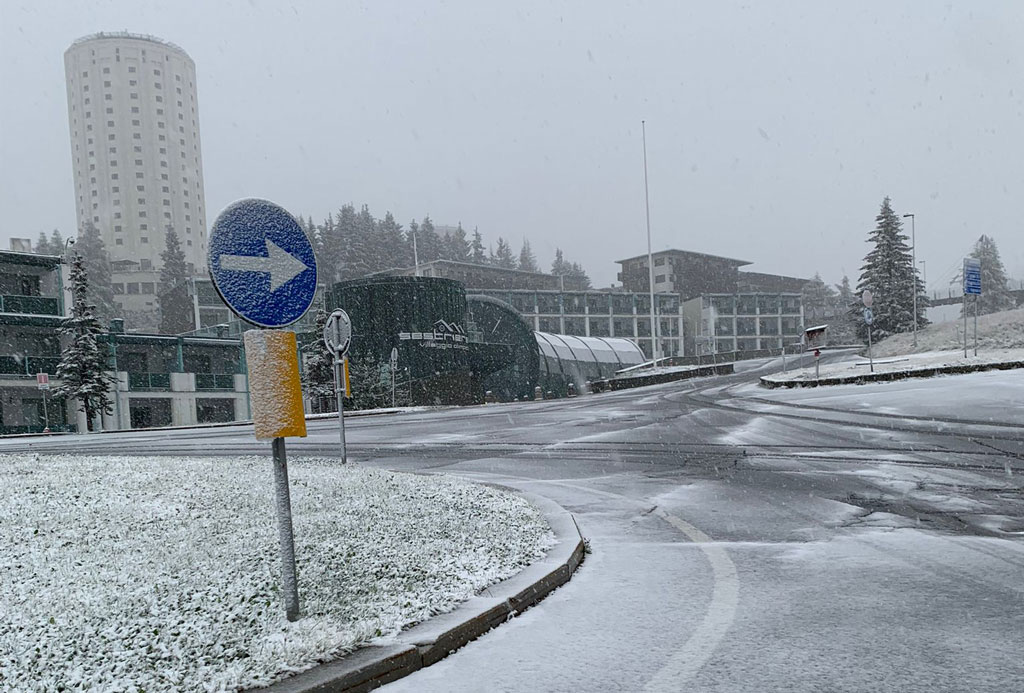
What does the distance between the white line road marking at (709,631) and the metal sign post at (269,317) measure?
6.85 feet

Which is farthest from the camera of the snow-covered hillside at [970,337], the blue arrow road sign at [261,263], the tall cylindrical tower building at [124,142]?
the tall cylindrical tower building at [124,142]

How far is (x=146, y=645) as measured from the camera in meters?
3.97

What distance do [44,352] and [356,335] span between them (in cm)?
1825

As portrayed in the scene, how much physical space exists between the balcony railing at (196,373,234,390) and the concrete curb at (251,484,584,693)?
52.5m

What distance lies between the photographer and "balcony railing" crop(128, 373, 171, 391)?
166ft

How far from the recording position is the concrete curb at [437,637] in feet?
12.2

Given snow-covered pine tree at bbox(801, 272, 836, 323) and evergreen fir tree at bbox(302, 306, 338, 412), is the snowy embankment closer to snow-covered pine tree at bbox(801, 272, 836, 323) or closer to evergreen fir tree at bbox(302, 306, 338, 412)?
evergreen fir tree at bbox(302, 306, 338, 412)

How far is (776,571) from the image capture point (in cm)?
582

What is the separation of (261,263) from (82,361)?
4572 cm

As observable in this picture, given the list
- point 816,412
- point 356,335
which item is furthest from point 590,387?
point 816,412

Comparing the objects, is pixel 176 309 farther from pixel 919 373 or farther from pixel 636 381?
pixel 919 373

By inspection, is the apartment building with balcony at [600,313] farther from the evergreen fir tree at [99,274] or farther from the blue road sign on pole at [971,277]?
the blue road sign on pole at [971,277]

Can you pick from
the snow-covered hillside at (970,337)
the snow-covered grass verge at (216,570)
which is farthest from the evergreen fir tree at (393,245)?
the snow-covered grass verge at (216,570)

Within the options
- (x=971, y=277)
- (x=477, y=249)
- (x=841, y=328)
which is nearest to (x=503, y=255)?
(x=477, y=249)
